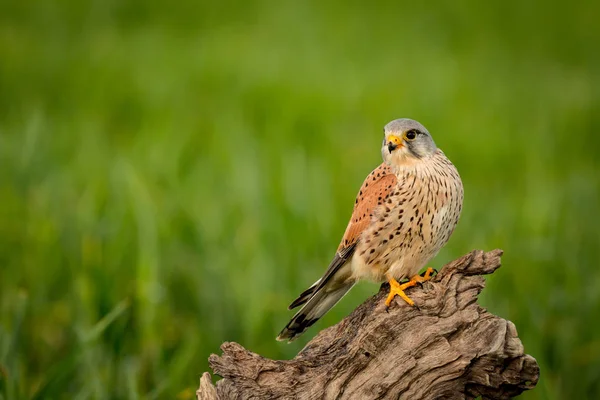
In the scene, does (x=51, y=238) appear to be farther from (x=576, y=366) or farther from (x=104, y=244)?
(x=576, y=366)

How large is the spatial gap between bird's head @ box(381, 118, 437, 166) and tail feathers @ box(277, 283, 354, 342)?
77cm

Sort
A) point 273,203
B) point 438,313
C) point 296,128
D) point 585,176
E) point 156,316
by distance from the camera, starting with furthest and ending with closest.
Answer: point 296,128 < point 585,176 < point 273,203 < point 156,316 < point 438,313

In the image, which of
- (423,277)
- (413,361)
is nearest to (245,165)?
(423,277)

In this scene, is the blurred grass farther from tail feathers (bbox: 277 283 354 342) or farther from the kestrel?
the kestrel

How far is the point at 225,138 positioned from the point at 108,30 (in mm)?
4598

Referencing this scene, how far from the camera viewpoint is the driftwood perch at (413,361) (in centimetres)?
369

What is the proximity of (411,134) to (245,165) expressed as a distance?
15.0 feet

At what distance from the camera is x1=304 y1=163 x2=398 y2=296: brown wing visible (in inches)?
174

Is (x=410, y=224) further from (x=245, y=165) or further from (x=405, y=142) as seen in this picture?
(x=245, y=165)

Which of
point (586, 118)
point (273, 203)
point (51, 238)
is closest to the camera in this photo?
point (51, 238)

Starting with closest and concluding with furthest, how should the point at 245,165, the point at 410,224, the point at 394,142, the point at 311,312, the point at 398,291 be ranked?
the point at 398,291, the point at 394,142, the point at 410,224, the point at 311,312, the point at 245,165

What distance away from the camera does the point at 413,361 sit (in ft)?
12.2

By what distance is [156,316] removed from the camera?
646cm

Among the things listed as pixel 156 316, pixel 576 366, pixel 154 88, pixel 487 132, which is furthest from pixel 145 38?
pixel 576 366
